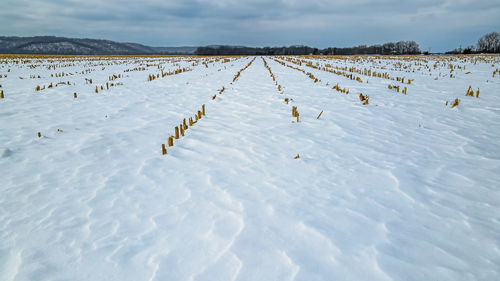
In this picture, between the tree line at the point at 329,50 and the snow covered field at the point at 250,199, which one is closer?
the snow covered field at the point at 250,199

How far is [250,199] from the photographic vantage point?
2459mm

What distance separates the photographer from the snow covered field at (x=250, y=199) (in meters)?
→ 1.74

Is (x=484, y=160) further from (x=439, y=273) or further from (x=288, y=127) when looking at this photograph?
(x=288, y=127)

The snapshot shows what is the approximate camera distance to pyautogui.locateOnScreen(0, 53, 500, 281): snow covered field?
1737 mm

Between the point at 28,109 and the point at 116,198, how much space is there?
4.91 m

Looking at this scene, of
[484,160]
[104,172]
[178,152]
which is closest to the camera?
[104,172]

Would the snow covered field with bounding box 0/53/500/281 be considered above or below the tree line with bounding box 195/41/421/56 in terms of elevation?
below

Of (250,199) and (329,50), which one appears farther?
(329,50)

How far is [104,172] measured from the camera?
9.75 feet

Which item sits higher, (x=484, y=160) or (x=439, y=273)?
(x=484, y=160)

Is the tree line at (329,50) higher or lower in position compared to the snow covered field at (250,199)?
higher

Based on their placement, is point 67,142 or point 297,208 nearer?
point 297,208

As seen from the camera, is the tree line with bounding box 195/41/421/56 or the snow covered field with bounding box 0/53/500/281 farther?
the tree line with bounding box 195/41/421/56

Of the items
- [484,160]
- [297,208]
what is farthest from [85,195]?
[484,160]
